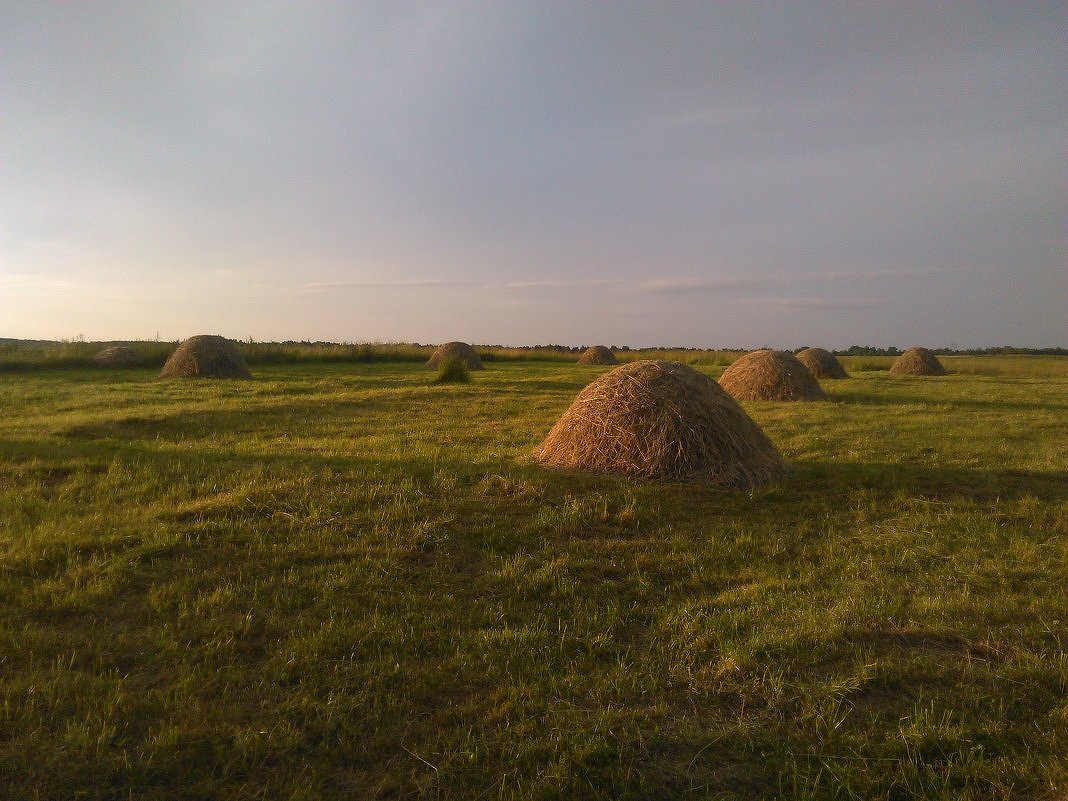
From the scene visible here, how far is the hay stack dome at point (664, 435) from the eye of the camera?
8250mm

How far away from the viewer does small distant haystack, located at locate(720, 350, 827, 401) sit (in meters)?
19.5

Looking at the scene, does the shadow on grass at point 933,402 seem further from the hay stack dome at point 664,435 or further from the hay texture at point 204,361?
the hay texture at point 204,361

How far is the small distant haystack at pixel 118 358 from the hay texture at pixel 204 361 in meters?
5.78

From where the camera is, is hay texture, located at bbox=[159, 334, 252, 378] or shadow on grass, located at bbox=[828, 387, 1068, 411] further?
hay texture, located at bbox=[159, 334, 252, 378]

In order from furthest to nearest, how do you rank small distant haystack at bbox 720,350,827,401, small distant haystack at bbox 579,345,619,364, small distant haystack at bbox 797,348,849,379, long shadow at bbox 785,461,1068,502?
small distant haystack at bbox 579,345,619,364 → small distant haystack at bbox 797,348,849,379 → small distant haystack at bbox 720,350,827,401 → long shadow at bbox 785,461,1068,502

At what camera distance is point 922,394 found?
22.4 m

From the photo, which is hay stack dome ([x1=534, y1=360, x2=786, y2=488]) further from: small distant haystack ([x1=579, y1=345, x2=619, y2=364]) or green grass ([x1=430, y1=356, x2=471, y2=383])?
small distant haystack ([x1=579, y1=345, x2=619, y2=364])

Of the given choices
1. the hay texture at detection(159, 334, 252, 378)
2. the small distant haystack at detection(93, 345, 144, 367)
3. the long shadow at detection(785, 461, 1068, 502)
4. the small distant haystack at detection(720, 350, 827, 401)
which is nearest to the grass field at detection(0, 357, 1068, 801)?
the long shadow at detection(785, 461, 1068, 502)

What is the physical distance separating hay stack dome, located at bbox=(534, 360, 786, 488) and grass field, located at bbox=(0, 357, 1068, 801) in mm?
488

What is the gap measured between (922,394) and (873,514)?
18369mm

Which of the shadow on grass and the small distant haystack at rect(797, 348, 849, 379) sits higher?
the small distant haystack at rect(797, 348, 849, 379)

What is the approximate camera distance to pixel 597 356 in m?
47.2

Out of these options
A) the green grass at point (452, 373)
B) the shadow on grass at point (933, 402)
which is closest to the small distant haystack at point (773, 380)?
the shadow on grass at point (933, 402)

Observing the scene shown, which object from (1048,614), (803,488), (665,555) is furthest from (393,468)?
(1048,614)
